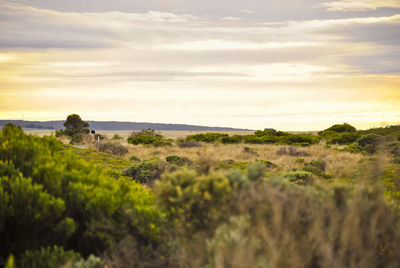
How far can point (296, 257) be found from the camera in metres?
3.73

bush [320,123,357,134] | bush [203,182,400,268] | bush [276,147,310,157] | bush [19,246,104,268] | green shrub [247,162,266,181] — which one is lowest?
bush [19,246,104,268]

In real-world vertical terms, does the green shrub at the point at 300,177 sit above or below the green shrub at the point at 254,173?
below

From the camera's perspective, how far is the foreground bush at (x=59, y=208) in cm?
490

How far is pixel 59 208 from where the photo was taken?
491 cm

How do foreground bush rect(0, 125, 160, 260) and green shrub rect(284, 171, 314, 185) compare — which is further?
green shrub rect(284, 171, 314, 185)

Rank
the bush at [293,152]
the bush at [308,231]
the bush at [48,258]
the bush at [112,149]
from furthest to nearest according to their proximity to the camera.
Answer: the bush at [112,149], the bush at [293,152], the bush at [48,258], the bush at [308,231]

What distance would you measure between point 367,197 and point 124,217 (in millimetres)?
3172

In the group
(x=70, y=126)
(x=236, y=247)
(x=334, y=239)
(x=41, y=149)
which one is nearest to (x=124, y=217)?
(x=41, y=149)

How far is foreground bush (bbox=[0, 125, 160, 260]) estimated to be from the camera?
4902 mm

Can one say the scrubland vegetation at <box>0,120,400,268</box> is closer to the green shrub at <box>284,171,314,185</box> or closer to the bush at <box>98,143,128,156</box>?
the green shrub at <box>284,171,314,185</box>

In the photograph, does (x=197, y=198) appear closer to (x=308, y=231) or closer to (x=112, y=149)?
(x=308, y=231)

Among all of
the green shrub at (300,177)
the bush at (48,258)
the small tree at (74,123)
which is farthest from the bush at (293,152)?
A: the small tree at (74,123)

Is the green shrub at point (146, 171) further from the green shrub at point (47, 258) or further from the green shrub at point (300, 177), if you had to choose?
the green shrub at point (47, 258)

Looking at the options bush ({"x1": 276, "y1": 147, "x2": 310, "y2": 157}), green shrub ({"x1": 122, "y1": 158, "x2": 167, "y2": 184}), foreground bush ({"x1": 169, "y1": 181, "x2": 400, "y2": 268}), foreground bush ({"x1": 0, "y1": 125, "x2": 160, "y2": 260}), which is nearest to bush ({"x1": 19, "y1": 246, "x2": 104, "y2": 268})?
foreground bush ({"x1": 0, "y1": 125, "x2": 160, "y2": 260})
